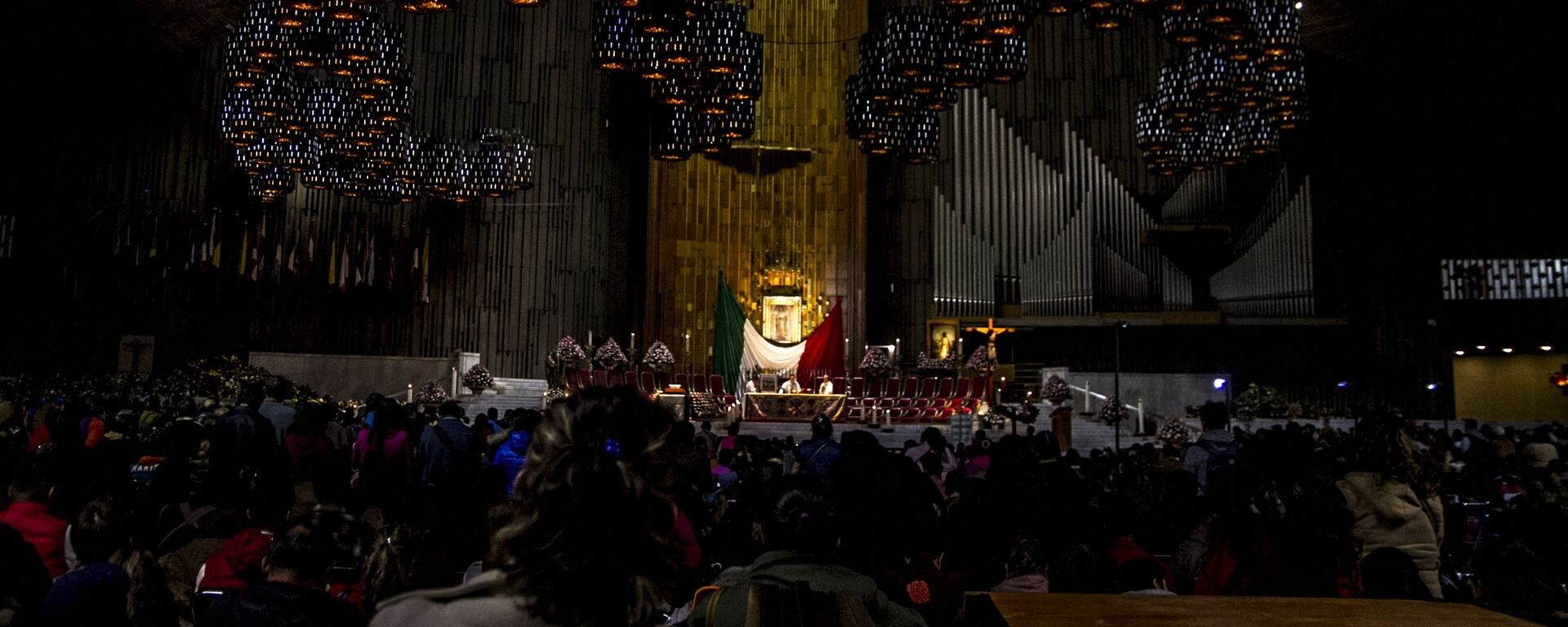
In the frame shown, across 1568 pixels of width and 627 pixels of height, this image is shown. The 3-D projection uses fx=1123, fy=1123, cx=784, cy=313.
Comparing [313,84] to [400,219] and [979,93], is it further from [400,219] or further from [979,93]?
[979,93]

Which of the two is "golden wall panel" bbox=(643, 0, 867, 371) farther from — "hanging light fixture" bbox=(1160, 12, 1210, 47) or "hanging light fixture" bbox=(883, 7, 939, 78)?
"hanging light fixture" bbox=(1160, 12, 1210, 47)

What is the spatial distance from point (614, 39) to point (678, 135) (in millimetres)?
4115

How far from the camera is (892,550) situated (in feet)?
9.64

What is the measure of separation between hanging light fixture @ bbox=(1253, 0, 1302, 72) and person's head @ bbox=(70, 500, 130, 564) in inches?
520

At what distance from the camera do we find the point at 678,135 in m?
17.3

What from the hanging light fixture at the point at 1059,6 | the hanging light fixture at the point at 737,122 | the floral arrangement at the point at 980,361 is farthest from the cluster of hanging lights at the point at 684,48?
the floral arrangement at the point at 980,361

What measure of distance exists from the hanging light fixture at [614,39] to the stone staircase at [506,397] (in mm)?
7289

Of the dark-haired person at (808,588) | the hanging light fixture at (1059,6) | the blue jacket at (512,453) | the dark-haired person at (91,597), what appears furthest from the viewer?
the hanging light fixture at (1059,6)

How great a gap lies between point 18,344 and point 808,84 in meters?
15.3

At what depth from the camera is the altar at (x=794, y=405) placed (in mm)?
18266

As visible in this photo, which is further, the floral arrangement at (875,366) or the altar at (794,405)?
the floral arrangement at (875,366)

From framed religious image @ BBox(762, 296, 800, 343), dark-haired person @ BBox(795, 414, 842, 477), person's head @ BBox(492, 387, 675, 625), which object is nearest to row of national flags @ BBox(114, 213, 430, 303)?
framed religious image @ BBox(762, 296, 800, 343)

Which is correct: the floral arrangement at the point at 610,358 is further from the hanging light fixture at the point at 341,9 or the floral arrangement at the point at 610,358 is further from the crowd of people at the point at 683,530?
the crowd of people at the point at 683,530

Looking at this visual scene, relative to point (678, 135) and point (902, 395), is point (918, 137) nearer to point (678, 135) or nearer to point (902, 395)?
point (678, 135)
